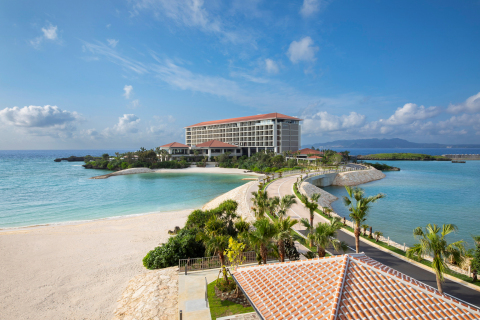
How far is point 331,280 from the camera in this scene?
6305mm

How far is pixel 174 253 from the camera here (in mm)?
14742

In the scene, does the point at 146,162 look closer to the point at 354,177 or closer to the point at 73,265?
the point at 354,177

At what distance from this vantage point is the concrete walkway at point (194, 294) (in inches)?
376

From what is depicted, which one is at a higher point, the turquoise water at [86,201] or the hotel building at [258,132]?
the hotel building at [258,132]

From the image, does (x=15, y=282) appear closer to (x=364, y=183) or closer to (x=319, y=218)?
(x=319, y=218)

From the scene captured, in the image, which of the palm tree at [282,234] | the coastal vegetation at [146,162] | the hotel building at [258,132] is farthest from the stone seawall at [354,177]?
the coastal vegetation at [146,162]

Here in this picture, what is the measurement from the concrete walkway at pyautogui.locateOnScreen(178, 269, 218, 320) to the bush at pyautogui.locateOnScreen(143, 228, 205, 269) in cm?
194

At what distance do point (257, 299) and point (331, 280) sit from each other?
214cm

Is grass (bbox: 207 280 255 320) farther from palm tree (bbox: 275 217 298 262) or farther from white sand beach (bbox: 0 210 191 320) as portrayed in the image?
white sand beach (bbox: 0 210 191 320)

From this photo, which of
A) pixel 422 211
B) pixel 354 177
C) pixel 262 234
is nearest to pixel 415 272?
pixel 262 234

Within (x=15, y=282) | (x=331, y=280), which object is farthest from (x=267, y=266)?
(x=15, y=282)

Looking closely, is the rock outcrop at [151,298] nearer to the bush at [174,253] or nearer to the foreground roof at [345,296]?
the bush at [174,253]

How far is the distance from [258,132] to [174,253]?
76.9 meters

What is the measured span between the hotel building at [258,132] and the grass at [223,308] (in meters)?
74.1
